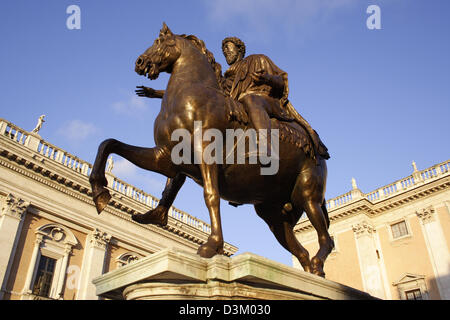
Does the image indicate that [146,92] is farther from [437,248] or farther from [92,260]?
[437,248]

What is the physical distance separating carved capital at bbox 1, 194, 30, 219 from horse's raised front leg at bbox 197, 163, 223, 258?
1744cm

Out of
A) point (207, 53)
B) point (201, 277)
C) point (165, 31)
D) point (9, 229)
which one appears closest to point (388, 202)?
point (9, 229)

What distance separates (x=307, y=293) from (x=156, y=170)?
1.83m

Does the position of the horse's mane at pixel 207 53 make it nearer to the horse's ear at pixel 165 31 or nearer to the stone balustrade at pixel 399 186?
the horse's ear at pixel 165 31

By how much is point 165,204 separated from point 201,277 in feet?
4.36

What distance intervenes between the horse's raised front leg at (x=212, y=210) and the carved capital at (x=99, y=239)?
19408mm

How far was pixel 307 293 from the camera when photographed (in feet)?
11.4

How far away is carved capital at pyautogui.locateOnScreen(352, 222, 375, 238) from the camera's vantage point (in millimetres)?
27578

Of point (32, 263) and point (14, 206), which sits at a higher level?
point (14, 206)

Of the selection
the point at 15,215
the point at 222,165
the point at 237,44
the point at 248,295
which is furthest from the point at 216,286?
the point at 15,215

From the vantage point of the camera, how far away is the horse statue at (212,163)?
3.76m

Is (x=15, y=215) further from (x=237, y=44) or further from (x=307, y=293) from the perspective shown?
(x=307, y=293)

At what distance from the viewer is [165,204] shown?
422 cm

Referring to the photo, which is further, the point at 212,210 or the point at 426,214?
the point at 426,214
